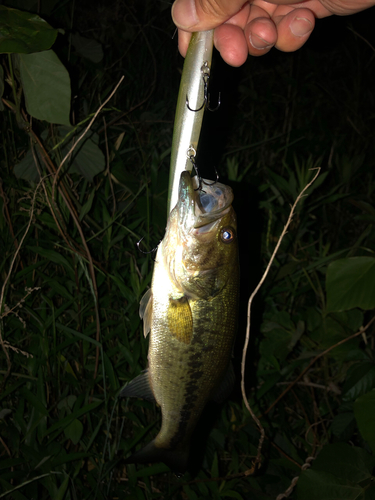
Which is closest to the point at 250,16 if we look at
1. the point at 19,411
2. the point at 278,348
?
the point at 278,348

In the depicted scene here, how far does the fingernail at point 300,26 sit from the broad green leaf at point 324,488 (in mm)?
2255

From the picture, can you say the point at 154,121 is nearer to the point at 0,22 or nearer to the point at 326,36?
the point at 0,22

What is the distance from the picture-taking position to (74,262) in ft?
9.18

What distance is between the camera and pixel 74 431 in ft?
7.98

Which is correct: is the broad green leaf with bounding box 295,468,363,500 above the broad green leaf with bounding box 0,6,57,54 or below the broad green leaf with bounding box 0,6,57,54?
below

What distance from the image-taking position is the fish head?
1373mm

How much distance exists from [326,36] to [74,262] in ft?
15.1

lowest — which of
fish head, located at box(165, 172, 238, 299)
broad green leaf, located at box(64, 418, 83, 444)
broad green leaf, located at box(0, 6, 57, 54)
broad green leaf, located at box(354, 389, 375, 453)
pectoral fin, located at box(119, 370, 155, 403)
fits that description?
broad green leaf, located at box(64, 418, 83, 444)

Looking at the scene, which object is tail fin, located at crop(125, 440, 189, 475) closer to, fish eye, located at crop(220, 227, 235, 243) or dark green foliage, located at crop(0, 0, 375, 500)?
dark green foliage, located at crop(0, 0, 375, 500)

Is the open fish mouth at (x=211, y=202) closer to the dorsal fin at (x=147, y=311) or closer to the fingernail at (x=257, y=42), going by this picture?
the dorsal fin at (x=147, y=311)

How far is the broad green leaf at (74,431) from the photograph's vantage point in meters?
2.40

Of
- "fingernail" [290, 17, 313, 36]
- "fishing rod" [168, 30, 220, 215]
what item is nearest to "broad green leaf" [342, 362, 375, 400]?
"fishing rod" [168, 30, 220, 215]

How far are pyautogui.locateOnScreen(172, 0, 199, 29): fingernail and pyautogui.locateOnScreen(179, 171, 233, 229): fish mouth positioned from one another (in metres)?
0.61

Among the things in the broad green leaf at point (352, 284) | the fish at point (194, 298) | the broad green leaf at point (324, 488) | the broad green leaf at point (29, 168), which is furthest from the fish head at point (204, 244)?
the broad green leaf at point (29, 168)
